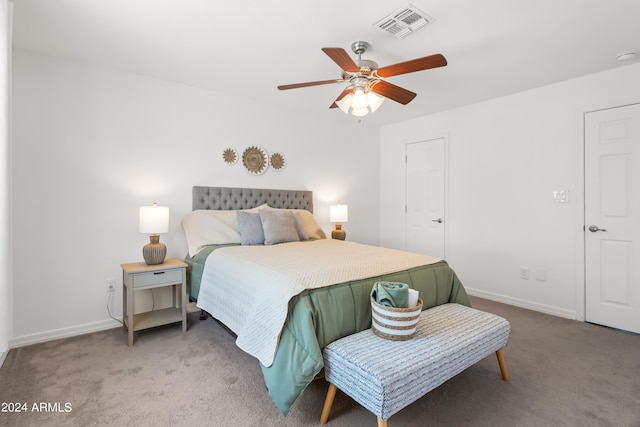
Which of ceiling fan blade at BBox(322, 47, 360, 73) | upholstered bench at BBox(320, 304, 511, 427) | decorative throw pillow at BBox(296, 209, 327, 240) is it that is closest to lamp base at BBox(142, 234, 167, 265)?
decorative throw pillow at BBox(296, 209, 327, 240)

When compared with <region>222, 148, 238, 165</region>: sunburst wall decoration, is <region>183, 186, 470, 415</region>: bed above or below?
below

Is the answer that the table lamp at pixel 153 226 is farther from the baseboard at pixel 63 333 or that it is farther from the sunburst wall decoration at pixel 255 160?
the sunburst wall decoration at pixel 255 160

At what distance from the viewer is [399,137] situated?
192 inches

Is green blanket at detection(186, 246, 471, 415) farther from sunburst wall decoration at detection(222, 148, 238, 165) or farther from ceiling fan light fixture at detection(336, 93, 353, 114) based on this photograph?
sunburst wall decoration at detection(222, 148, 238, 165)

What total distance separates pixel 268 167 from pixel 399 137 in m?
2.15

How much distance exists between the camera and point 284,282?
6.13 ft

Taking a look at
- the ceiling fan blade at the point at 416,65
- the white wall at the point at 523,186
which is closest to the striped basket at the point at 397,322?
the ceiling fan blade at the point at 416,65

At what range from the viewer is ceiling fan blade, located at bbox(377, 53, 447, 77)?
2.00 metres

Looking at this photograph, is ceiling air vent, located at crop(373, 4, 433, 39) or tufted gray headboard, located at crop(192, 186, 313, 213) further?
tufted gray headboard, located at crop(192, 186, 313, 213)

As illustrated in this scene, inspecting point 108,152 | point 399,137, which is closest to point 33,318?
point 108,152

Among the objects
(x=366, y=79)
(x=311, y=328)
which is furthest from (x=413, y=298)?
(x=366, y=79)

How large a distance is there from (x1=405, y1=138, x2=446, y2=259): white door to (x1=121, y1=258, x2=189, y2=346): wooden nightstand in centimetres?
320

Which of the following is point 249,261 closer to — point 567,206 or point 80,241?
point 80,241

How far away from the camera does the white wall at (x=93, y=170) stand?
2627 millimetres
